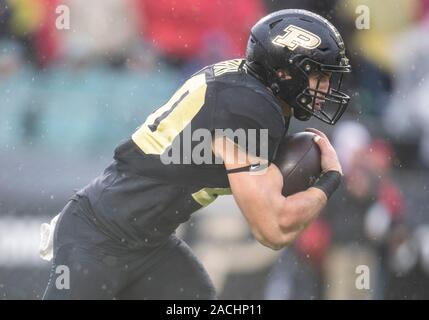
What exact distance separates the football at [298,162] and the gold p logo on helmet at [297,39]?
0.38 m

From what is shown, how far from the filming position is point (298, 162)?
3664mm

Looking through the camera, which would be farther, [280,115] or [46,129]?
[46,129]

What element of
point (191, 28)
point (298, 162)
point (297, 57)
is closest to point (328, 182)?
point (298, 162)

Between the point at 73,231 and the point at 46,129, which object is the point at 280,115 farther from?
the point at 46,129

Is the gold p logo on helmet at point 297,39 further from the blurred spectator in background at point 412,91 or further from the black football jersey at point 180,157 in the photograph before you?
the blurred spectator in background at point 412,91

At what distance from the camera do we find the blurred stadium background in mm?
5844

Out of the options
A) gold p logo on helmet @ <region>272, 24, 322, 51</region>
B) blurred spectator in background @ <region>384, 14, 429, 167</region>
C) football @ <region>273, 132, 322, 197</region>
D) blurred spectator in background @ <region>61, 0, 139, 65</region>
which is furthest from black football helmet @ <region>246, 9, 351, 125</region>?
blurred spectator in background @ <region>384, 14, 429, 167</region>

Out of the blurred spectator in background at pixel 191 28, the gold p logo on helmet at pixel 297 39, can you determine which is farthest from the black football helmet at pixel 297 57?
the blurred spectator in background at pixel 191 28

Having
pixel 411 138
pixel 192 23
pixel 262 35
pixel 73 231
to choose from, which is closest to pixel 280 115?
pixel 262 35

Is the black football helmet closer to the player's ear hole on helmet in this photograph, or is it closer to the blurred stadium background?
the player's ear hole on helmet

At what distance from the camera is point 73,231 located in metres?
3.68

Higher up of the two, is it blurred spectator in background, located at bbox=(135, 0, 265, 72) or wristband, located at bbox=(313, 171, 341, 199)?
blurred spectator in background, located at bbox=(135, 0, 265, 72)

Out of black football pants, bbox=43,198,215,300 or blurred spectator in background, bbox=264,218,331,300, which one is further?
blurred spectator in background, bbox=264,218,331,300

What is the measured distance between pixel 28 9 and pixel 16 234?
166 centimetres
